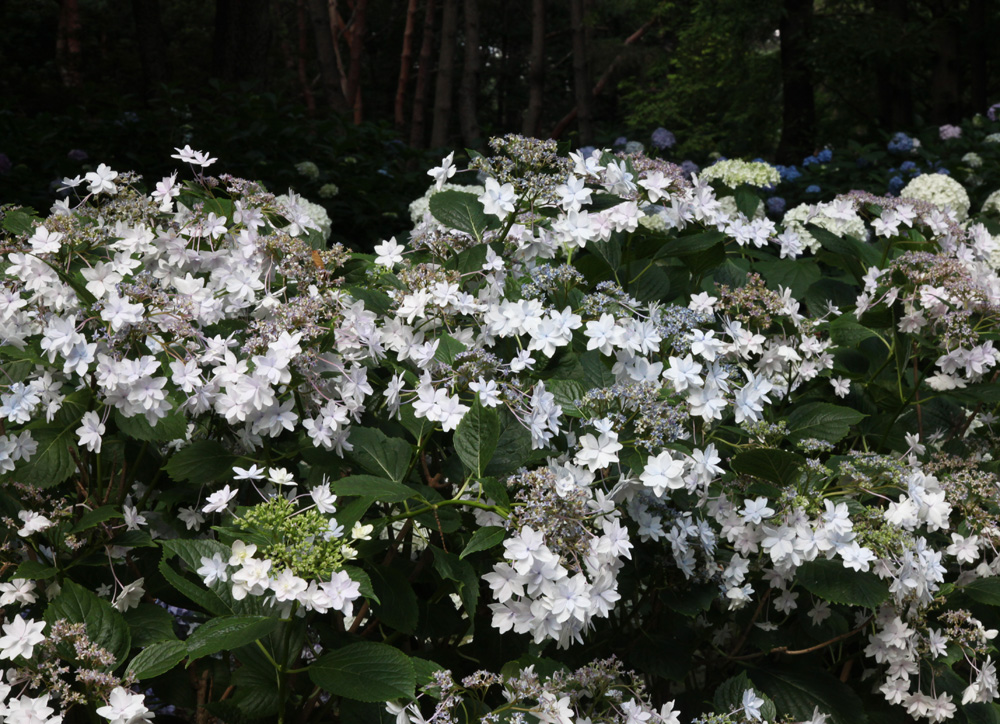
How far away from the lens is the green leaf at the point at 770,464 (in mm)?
1459

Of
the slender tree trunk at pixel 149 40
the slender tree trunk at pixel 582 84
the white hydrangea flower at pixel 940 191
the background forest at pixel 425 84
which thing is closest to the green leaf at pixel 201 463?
the background forest at pixel 425 84

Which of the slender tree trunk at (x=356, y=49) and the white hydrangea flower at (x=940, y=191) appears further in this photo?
the slender tree trunk at (x=356, y=49)

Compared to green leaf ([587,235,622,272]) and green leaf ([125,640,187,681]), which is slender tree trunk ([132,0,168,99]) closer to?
green leaf ([587,235,622,272])

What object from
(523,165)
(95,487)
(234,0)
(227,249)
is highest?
(234,0)

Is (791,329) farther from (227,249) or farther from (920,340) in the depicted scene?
(227,249)

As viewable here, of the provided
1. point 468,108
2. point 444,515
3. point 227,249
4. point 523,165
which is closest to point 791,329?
point 523,165

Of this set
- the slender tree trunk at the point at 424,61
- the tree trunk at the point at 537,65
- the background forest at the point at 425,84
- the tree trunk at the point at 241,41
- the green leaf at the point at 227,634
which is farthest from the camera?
the slender tree trunk at the point at 424,61

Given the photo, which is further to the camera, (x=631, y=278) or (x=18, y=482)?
(x=631, y=278)

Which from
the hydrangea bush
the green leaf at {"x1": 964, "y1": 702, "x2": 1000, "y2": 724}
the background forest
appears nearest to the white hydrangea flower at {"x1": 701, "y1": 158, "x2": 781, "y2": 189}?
the background forest

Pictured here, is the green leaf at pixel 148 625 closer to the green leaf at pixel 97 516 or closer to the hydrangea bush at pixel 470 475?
the hydrangea bush at pixel 470 475

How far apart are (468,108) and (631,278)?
456 inches

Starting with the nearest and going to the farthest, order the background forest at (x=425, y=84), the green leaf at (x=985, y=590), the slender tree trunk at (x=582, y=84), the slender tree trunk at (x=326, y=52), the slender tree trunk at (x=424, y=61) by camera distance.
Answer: the green leaf at (x=985, y=590) → the background forest at (x=425, y=84) → the slender tree trunk at (x=326, y=52) → the slender tree trunk at (x=582, y=84) → the slender tree trunk at (x=424, y=61)

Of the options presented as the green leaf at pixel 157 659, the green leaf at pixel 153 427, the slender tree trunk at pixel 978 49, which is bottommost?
the green leaf at pixel 157 659

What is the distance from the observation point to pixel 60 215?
5.12 feet
